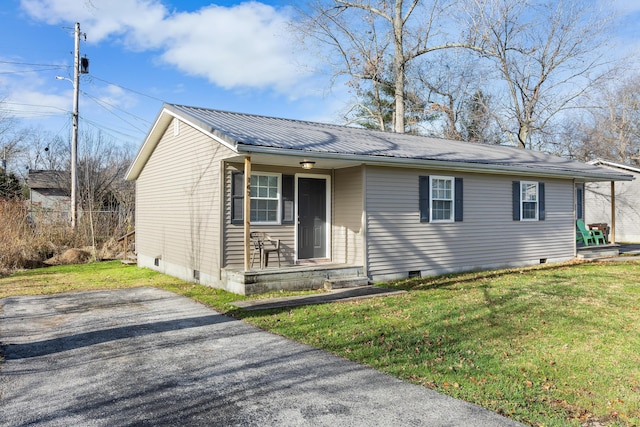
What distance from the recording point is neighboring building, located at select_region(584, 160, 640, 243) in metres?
21.4

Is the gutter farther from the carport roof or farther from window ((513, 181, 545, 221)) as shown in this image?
window ((513, 181, 545, 221))

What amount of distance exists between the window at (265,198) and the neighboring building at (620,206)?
17.4 meters

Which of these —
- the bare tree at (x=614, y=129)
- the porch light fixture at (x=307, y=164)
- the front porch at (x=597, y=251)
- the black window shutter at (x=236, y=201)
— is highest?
the bare tree at (x=614, y=129)

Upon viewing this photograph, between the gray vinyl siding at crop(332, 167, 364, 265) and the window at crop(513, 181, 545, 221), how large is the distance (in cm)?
516

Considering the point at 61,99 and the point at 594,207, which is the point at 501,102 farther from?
the point at 61,99

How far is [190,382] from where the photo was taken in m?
4.18

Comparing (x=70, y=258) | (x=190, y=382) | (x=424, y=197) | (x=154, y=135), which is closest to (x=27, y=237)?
(x=70, y=258)

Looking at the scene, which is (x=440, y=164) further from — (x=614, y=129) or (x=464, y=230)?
(x=614, y=129)

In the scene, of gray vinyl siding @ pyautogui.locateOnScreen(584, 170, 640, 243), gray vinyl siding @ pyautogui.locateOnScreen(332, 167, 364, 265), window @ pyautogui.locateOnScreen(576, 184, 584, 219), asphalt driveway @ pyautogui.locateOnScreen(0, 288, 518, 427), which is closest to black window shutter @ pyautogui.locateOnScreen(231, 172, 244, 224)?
gray vinyl siding @ pyautogui.locateOnScreen(332, 167, 364, 265)

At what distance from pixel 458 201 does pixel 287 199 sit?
430cm

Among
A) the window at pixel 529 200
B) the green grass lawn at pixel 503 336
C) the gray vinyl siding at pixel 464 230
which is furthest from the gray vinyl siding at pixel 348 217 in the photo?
the window at pixel 529 200

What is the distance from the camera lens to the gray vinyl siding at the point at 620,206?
70.2ft

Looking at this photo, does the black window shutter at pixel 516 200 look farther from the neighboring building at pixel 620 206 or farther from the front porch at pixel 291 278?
the neighboring building at pixel 620 206

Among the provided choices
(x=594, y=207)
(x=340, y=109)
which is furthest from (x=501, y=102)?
(x=340, y=109)
